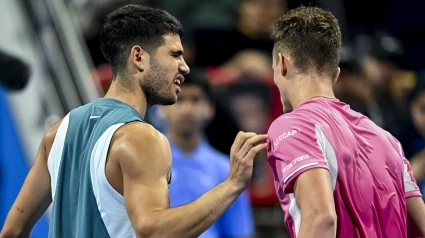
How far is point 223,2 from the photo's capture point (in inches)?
381

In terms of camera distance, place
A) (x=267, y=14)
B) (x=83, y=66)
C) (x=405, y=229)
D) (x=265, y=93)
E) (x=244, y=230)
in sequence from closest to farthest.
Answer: (x=405, y=229) → (x=244, y=230) → (x=83, y=66) → (x=265, y=93) → (x=267, y=14)

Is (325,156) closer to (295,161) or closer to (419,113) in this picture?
(295,161)

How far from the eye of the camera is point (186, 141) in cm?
712

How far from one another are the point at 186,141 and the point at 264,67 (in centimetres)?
199

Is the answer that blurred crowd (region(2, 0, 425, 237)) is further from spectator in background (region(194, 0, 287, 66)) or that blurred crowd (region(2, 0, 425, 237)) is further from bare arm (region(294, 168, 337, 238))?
bare arm (region(294, 168, 337, 238))

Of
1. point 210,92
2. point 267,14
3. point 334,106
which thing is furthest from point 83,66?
point 334,106

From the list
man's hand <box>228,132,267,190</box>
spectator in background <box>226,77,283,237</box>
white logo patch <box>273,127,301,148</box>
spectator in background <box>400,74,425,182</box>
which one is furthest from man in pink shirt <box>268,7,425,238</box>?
spectator in background <box>226,77,283,237</box>

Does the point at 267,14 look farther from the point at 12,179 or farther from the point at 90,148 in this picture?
the point at 90,148

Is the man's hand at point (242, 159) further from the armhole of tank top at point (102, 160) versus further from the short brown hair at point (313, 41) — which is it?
the armhole of tank top at point (102, 160)

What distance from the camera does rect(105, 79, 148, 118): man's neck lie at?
14.0ft

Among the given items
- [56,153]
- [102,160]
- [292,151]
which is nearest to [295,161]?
[292,151]

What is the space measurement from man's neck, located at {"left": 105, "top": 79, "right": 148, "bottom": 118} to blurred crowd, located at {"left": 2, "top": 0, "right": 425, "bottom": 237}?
270 centimetres

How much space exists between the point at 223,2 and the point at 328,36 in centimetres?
572

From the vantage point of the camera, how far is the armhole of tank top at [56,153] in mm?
4191
